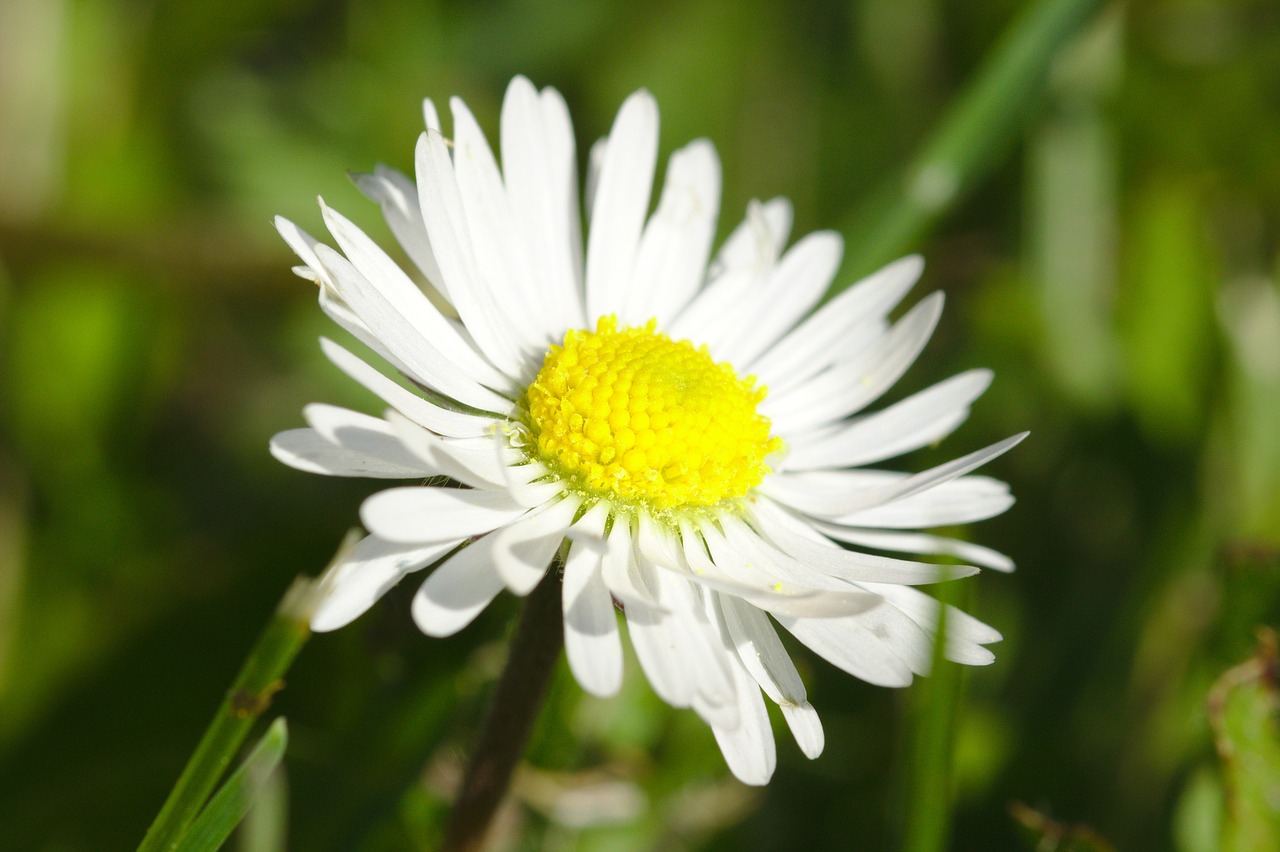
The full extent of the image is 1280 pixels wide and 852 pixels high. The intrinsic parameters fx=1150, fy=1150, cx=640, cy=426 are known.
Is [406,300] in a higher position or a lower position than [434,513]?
higher

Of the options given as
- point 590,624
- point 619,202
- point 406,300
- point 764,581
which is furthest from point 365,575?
point 619,202

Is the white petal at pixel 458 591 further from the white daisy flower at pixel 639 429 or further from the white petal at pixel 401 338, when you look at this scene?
the white petal at pixel 401 338

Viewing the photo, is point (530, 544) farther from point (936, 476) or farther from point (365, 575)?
point (936, 476)

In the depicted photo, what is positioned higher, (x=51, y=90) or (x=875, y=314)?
(x=51, y=90)

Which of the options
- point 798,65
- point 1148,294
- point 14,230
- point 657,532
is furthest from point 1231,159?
point 14,230

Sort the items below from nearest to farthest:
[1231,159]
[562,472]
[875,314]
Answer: [562,472] → [875,314] → [1231,159]

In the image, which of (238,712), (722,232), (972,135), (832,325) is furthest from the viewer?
(722,232)

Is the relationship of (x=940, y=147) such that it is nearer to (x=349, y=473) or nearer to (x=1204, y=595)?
(x=1204, y=595)

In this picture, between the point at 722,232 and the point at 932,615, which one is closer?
the point at 932,615
